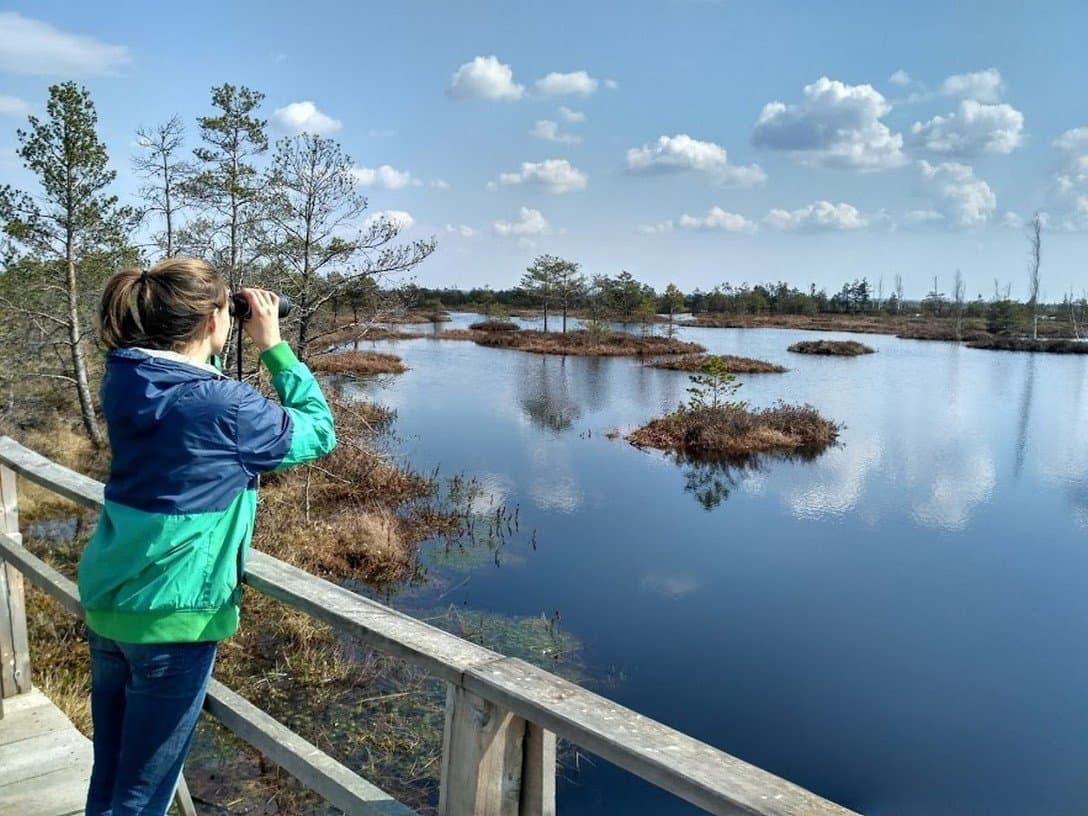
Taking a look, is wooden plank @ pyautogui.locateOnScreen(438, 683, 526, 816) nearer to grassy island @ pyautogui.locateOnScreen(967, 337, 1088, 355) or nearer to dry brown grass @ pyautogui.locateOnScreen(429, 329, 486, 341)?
dry brown grass @ pyautogui.locateOnScreen(429, 329, 486, 341)

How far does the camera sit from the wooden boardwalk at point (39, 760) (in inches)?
97.0

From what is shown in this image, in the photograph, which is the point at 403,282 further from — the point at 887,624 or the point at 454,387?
the point at 454,387

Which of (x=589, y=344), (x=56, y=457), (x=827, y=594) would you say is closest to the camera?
(x=827, y=594)

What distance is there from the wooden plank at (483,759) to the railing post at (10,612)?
7.61 ft

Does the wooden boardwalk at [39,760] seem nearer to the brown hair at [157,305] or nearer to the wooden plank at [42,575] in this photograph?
the wooden plank at [42,575]

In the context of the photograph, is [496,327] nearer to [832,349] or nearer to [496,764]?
[832,349]

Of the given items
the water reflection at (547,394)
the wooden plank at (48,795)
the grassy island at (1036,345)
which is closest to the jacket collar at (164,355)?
the wooden plank at (48,795)

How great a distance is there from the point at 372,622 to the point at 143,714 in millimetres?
511

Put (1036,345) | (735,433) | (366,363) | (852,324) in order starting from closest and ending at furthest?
(735,433), (366,363), (1036,345), (852,324)

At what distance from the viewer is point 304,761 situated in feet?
5.48

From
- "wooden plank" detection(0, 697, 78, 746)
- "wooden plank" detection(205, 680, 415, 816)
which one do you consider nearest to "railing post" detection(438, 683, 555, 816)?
"wooden plank" detection(205, 680, 415, 816)

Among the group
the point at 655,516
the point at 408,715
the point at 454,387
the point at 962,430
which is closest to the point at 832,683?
the point at 408,715

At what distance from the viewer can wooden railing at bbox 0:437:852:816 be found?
1.06 meters

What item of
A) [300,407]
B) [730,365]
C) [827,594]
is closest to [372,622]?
[300,407]
